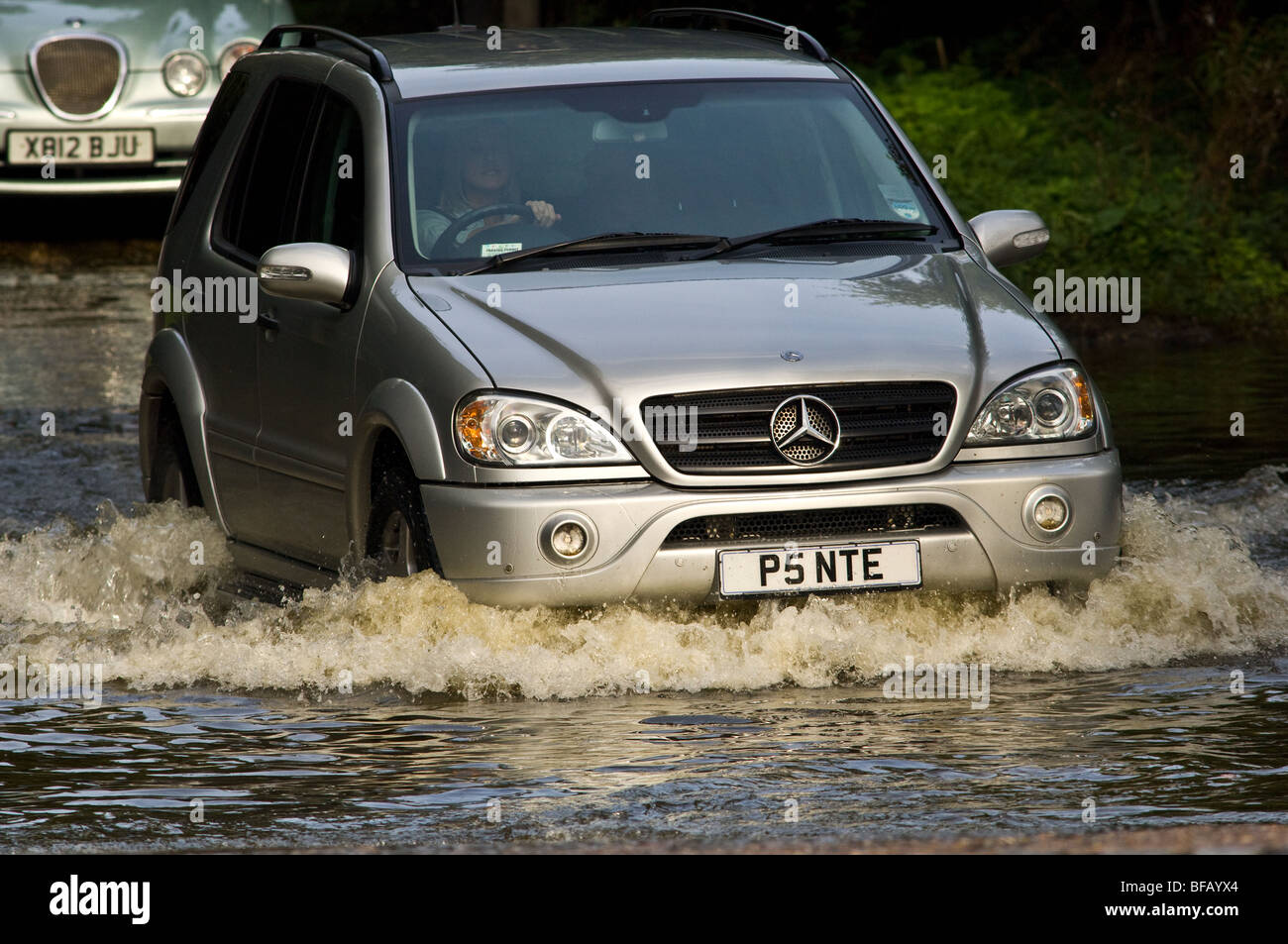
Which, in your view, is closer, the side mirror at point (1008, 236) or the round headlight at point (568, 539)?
the round headlight at point (568, 539)

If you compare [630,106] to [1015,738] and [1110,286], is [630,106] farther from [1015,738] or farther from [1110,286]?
[1110,286]

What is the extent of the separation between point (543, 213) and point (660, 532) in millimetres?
1433

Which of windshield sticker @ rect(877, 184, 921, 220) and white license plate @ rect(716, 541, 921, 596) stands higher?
windshield sticker @ rect(877, 184, 921, 220)

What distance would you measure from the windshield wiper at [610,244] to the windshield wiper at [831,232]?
0.23 feet

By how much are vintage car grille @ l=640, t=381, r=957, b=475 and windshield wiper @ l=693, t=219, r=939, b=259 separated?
931mm

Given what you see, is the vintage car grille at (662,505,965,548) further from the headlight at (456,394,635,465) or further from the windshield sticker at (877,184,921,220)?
the windshield sticker at (877,184,921,220)

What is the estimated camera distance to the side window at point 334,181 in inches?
309

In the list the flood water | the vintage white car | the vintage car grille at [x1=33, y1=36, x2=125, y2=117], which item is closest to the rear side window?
the flood water

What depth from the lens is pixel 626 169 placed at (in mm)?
7852

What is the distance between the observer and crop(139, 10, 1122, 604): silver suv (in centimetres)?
672

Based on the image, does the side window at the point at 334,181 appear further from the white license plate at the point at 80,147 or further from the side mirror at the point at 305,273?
the white license plate at the point at 80,147

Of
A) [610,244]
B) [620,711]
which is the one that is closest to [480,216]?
[610,244]

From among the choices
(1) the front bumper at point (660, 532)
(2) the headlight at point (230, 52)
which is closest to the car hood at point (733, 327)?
(1) the front bumper at point (660, 532)

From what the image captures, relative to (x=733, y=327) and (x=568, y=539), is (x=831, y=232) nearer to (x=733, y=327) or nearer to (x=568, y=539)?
(x=733, y=327)
